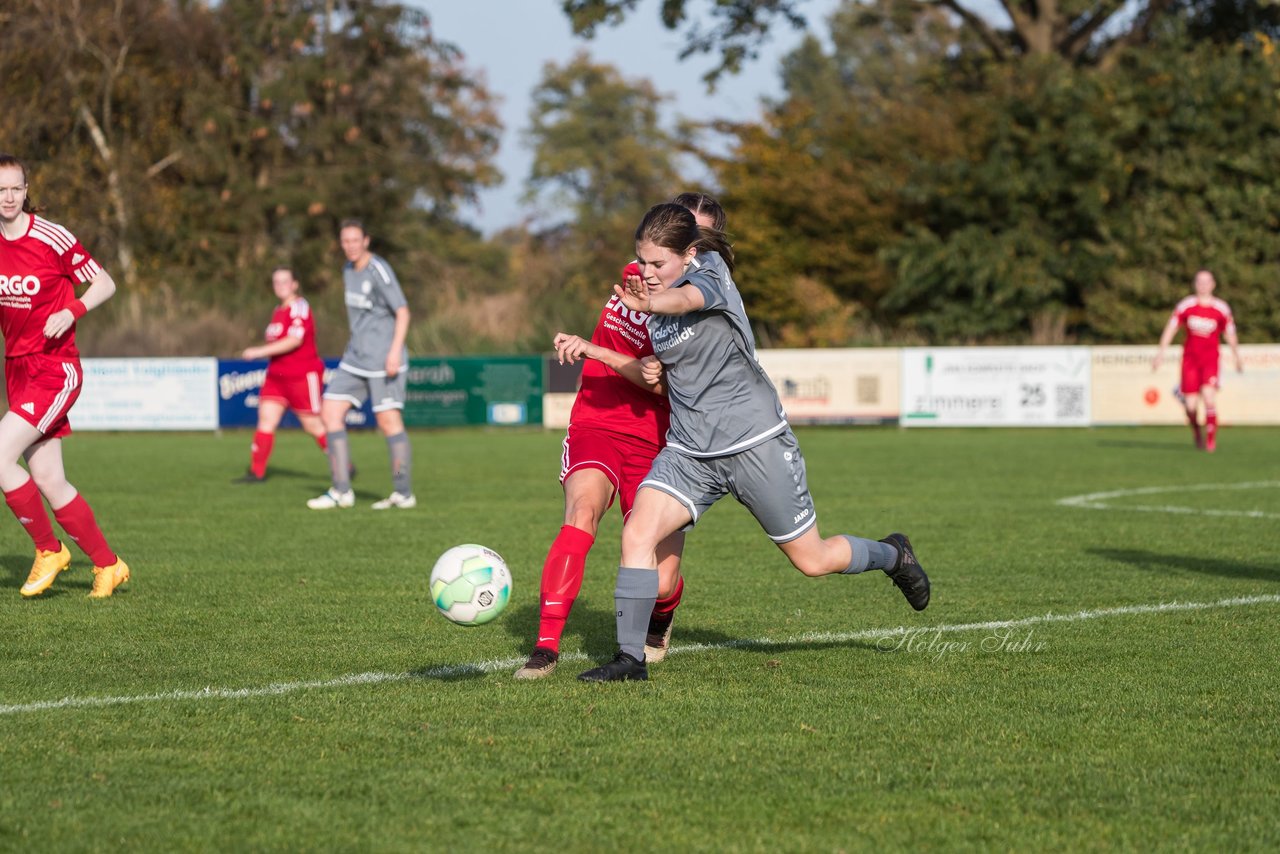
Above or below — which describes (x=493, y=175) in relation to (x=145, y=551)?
above

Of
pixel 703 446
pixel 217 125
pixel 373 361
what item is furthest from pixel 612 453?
pixel 217 125

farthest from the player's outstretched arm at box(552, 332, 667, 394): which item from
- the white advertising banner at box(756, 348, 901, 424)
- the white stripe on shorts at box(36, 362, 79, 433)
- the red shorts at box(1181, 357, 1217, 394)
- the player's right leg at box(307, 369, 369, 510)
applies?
the white advertising banner at box(756, 348, 901, 424)

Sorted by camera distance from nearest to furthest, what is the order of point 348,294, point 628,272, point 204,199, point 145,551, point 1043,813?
point 1043,813 → point 628,272 → point 145,551 → point 348,294 → point 204,199

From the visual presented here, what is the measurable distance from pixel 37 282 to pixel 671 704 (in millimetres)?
3929

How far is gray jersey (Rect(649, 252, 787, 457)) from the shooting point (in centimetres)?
540

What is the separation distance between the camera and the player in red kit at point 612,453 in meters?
5.72

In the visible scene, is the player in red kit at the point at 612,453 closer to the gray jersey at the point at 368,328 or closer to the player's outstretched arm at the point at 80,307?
the player's outstretched arm at the point at 80,307

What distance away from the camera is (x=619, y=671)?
5.43 meters

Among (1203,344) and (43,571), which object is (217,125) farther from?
(43,571)

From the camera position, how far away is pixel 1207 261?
32125 mm

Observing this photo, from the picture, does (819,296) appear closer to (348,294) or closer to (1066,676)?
(348,294)

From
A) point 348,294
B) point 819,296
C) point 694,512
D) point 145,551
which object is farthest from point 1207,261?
point 694,512

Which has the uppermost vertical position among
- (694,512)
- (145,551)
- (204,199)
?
(204,199)

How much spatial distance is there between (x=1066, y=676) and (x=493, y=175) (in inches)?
2059
